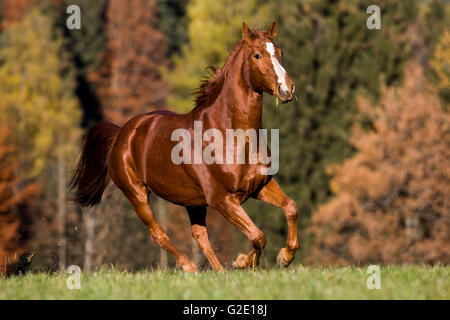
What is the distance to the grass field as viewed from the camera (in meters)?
6.09

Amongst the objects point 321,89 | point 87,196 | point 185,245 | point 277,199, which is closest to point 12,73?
point 185,245

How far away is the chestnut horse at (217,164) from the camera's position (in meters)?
7.59

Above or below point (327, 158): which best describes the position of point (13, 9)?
above

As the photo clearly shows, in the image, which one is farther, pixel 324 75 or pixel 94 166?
pixel 324 75

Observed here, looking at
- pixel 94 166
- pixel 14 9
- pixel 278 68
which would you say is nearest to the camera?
pixel 278 68

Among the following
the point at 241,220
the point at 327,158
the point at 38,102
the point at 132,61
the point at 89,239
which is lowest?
the point at 89,239

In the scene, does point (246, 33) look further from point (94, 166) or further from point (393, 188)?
point (393, 188)

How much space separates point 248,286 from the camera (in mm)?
6355

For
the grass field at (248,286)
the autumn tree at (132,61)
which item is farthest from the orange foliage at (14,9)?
the grass field at (248,286)

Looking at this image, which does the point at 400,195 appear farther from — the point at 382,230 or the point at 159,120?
the point at 159,120

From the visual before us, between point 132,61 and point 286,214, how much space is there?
153 ft

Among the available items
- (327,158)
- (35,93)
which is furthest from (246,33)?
(35,93)

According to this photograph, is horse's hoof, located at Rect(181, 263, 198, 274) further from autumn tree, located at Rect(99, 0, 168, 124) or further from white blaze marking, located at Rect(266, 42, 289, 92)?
autumn tree, located at Rect(99, 0, 168, 124)

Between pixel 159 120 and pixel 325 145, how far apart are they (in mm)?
24792
